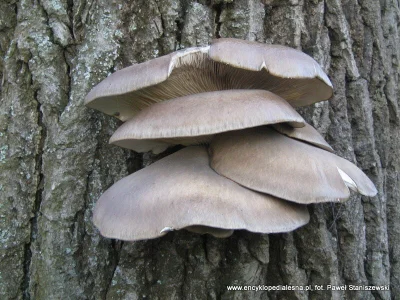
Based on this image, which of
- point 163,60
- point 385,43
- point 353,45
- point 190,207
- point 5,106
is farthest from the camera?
point 385,43

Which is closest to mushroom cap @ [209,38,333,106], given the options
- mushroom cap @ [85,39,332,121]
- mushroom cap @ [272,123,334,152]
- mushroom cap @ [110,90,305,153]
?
mushroom cap @ [85,39,332,121]

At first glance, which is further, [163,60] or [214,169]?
[214,169]

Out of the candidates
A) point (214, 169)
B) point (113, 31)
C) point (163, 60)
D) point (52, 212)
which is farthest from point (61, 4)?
point (214, 169)

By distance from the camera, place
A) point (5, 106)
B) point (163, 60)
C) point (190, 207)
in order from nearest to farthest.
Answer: point (190, 207) < point (163, 60) < point (5, 106)

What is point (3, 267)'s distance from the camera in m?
2.05

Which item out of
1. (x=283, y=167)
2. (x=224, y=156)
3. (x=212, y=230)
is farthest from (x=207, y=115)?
(x=212, y=230)

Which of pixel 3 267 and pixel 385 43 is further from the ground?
pixel 385 43

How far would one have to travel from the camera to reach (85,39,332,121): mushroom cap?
5.13 feet

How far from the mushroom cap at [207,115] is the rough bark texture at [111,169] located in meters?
0.54

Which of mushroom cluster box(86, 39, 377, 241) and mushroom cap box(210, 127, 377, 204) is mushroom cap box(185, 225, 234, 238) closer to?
mushroom cluster box(86, 39, 377, 241)

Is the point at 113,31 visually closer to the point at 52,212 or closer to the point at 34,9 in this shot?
the point at 34,9

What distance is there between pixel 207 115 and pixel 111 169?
33.0 inches

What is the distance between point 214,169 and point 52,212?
39.2 inches

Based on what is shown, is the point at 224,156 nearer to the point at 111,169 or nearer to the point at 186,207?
the point at 186,207
